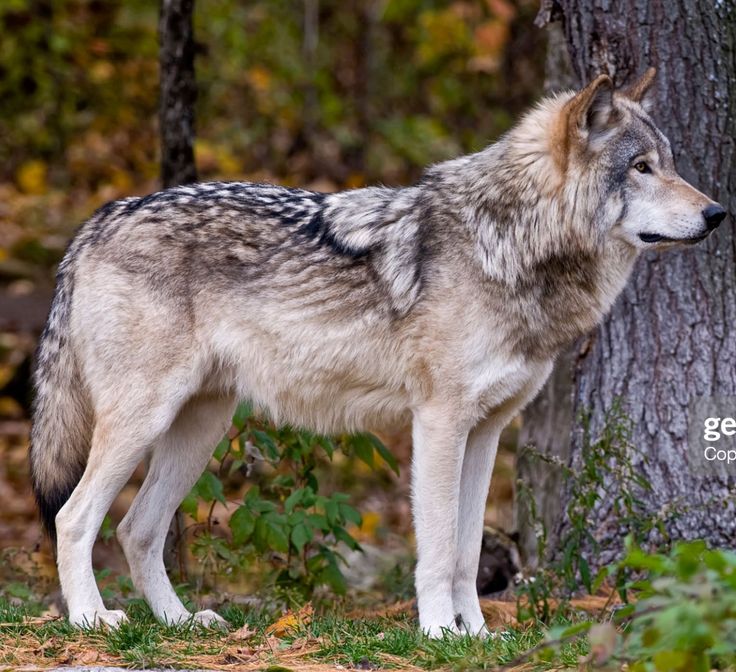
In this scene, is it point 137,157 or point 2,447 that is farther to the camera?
point 137,157

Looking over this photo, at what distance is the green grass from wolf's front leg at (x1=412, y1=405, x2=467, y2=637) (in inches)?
6.2

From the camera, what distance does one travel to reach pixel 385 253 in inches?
180

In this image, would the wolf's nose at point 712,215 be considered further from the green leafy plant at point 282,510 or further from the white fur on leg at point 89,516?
the white fur on leg at point 89,516

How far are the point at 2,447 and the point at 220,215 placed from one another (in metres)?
6.05

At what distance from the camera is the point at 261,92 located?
45.9 feet

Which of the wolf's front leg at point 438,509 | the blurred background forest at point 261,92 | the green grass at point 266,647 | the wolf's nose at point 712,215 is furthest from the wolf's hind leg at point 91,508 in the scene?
the blurred background forest at point 261,92

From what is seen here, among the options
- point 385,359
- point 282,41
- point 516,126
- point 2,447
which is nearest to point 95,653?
point 385,359

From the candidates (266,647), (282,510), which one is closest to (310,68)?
(282,510)

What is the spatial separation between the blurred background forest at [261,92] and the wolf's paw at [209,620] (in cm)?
700

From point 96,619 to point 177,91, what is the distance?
319cm

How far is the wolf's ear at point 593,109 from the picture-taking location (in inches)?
166

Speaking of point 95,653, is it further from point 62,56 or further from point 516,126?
point 62,56

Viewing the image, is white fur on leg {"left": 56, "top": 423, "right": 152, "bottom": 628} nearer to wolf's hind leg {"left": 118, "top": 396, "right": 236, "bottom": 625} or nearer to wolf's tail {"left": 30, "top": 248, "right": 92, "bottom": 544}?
wolf's tail {"left": 30, "top": 248, "right": 92, "bottom": 544}

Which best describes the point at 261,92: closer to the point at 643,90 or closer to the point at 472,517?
the point at 643,90
